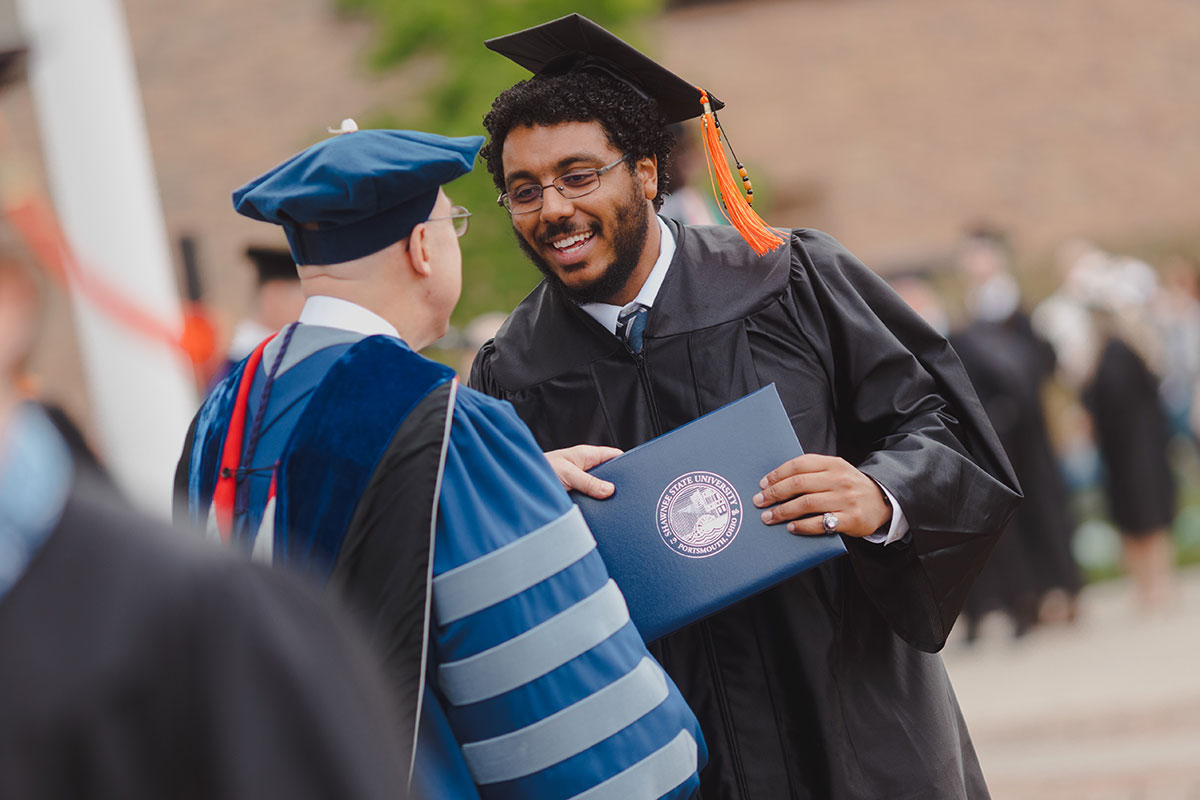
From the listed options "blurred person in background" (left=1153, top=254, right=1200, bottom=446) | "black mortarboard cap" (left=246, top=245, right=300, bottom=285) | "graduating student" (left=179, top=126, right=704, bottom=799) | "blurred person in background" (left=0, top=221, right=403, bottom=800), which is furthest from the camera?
"blurred person in background" (left=1153, top=254, right=1200, bottom=446)

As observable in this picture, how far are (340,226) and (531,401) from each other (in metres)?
0.67

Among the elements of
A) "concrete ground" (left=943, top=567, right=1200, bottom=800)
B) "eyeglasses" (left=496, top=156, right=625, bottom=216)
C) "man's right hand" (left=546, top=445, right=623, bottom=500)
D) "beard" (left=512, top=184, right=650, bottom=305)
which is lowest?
"concrete ground" (left=943, top=567, right=1200, bottom=800)

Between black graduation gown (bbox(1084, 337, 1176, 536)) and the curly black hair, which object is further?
black graduation gown (bbox(1084, 337, 1176, 536))

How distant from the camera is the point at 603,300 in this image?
262cm

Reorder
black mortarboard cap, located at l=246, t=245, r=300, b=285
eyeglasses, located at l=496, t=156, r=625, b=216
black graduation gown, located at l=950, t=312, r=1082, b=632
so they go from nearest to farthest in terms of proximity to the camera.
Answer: eyeglasses, located at l=496, t=156, r=625, b=216 → black mortarboard cap, located at l=246, t=245, r=300, b=285 → black graduation gown, located at l=950, t=312, r=1082, b=632

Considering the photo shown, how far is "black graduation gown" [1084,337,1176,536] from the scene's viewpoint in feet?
29.9

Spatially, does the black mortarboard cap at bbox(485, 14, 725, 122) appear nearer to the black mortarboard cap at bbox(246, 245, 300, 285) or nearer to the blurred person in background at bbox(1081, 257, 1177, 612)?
the black mortarboard cap at bbox(246, 245, 300, 285)

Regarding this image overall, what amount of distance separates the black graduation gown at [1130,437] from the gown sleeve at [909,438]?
7003 mm

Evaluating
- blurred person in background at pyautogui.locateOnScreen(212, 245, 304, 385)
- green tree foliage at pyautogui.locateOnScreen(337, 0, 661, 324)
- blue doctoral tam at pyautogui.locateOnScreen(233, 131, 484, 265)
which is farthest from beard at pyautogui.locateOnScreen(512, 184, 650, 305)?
green tree foliage at pyautogui.locateOnScreen(337, 0, 661, 324)

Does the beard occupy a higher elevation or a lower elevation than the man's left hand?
higher

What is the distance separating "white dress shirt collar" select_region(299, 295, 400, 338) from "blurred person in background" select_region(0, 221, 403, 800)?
3.83ft

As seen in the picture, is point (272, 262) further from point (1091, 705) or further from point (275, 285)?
point (1091, 705)

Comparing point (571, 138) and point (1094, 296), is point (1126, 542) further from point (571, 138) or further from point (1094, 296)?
point (571, 138)

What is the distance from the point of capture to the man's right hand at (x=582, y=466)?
7.47 ft
